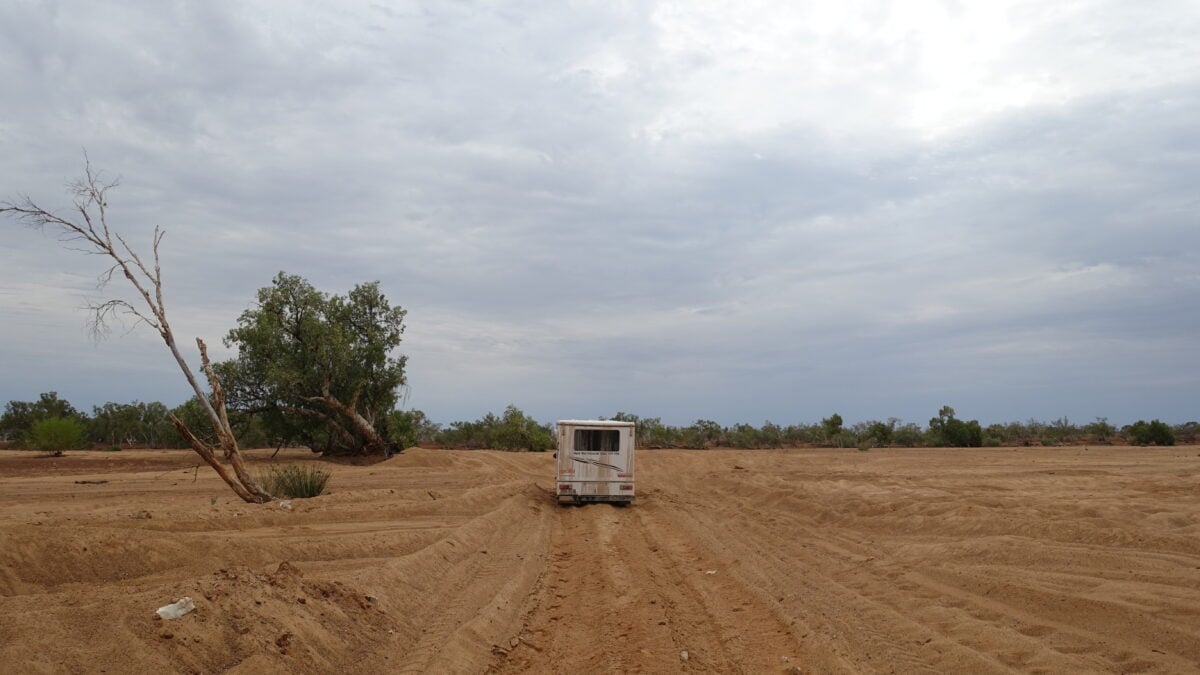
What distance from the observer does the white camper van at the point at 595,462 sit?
22.3 metres

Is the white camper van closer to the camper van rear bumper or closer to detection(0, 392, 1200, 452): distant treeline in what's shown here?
the camper van rear bumper

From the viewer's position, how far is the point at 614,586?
1122 centimetres

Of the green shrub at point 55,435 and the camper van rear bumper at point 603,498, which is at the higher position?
the green shrub at point 55,435

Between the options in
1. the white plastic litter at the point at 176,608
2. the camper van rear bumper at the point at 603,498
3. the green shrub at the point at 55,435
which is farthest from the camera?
the green shrub at the point at 55,435

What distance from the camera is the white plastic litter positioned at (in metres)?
6.85

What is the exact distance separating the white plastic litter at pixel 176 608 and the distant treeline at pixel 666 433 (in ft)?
116

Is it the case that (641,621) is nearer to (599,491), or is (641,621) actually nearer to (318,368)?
(599,491)

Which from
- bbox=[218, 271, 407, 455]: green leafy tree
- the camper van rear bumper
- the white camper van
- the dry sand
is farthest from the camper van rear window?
bbox=[218, 271, 407, 455]: green leafy tree

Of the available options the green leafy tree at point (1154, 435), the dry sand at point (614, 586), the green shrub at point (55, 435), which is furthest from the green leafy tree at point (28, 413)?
the green leafy tree at point (1154, 435)

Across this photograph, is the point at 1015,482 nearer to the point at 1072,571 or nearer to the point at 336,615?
the point at 1072,571

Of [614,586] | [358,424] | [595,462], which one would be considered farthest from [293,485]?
[358,424]

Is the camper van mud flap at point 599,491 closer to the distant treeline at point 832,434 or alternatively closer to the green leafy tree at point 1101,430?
the distant treeline at point 832,434

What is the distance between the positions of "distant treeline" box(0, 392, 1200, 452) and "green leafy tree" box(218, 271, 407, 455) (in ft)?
18.7

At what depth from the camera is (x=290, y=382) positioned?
32.0 meters
